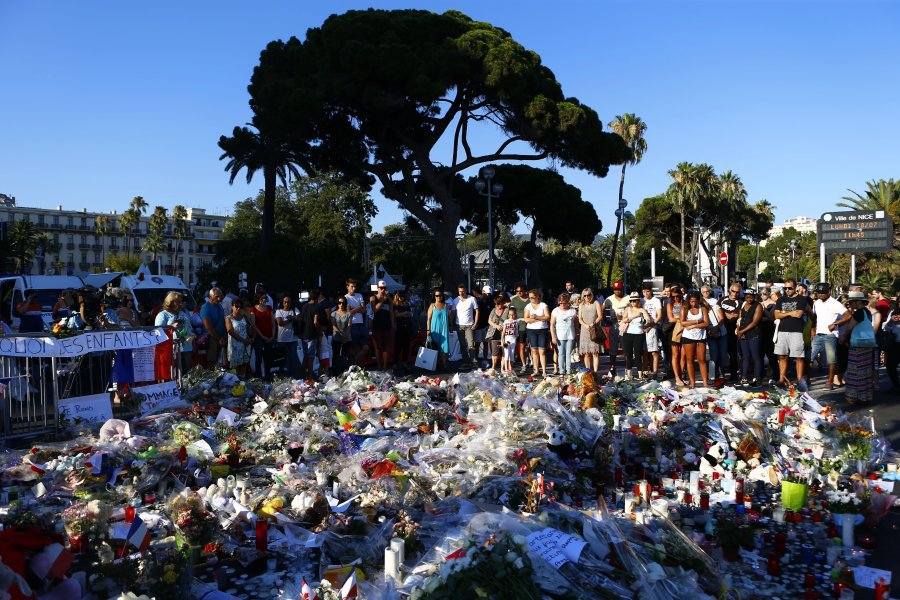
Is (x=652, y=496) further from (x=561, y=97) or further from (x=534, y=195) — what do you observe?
(x=534, y=195)

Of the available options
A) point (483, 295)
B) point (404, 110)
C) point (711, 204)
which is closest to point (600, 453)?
point (483, 295)

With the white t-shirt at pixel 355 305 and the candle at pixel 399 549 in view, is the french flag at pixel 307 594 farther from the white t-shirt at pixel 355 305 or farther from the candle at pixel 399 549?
the white t-shirt at pixel 355 305

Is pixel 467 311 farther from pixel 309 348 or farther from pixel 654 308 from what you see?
pixel 654 308

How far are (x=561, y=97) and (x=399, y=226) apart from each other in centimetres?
3502

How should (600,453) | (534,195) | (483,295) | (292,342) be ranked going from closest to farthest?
(600,453)
(292,342)
(483,295)
(534,195)

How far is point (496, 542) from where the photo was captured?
3520 mm

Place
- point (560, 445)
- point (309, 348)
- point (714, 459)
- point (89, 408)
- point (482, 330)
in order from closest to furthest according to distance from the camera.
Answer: point (560, 445) < point (714, 459) < point (89, 408) < point (309, 348) < point (482, 330)

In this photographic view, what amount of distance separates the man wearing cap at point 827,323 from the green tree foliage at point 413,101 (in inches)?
608

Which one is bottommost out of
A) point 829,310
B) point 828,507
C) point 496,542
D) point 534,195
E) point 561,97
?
point 828,507

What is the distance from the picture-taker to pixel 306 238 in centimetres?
4516

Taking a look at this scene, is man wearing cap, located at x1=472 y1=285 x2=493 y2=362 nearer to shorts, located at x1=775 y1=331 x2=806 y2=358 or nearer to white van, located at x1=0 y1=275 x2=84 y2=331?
shorts, located at x1=775 y1=331 x2=806 y2=358

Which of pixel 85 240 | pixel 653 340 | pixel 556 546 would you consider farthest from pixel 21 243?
pixel 85 240

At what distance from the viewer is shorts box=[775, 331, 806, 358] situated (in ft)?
34.7

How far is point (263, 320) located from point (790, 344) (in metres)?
A: 8.02
